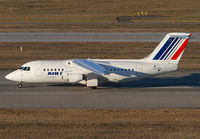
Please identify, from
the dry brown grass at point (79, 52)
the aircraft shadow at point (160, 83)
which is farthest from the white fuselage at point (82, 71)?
the dry brown grass at point (79, 52)

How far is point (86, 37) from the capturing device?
6881 cm

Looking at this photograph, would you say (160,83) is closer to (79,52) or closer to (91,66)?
(91,66)

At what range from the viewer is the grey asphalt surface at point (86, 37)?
66375mm

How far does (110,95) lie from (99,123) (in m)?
8.22

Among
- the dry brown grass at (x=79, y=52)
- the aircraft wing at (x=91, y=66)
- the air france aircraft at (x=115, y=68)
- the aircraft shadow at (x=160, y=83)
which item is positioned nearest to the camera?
the aircraft wing at (x=91, y=66)

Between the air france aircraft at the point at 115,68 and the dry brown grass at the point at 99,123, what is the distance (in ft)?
22.7

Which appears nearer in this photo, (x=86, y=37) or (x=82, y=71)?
(x=82, y=71)

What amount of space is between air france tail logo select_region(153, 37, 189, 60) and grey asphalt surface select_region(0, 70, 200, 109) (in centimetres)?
302

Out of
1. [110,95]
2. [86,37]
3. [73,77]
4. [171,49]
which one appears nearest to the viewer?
[110,95]

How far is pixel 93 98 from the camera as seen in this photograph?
36.5 metres
